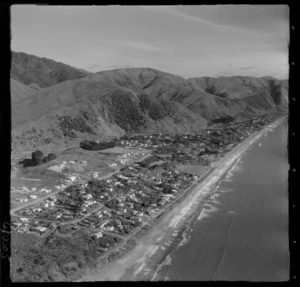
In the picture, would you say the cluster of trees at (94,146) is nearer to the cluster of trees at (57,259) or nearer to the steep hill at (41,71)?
the cluster of trees at (57,259)

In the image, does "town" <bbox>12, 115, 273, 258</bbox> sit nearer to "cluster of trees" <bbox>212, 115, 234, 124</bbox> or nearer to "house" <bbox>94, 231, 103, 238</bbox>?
"house" <bbox>94, 231, 103, 238</bbox>

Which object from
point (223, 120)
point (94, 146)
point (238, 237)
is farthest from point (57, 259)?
point (223, 120)

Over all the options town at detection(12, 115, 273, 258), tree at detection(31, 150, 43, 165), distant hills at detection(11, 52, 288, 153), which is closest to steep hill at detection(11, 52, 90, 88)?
distant hills at detection(11, 52, 288, 153)

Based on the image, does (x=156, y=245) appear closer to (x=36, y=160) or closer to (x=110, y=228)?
(x=110, y=228)

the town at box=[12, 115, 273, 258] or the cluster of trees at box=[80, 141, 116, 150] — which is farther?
the cluster of trees at box=[80, 141, 116, 150]

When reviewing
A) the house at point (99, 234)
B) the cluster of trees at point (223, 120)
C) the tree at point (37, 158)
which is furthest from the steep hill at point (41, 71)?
the house at point (99, 234)

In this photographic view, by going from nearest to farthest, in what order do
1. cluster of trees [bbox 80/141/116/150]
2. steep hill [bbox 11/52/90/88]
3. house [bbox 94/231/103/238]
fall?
house [bbox 94/231/103/238] < cluster of trees [bbox 80/141/116/150] < steep hill [bbox 11/52/90/88]

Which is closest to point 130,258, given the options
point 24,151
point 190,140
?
point 24,151
